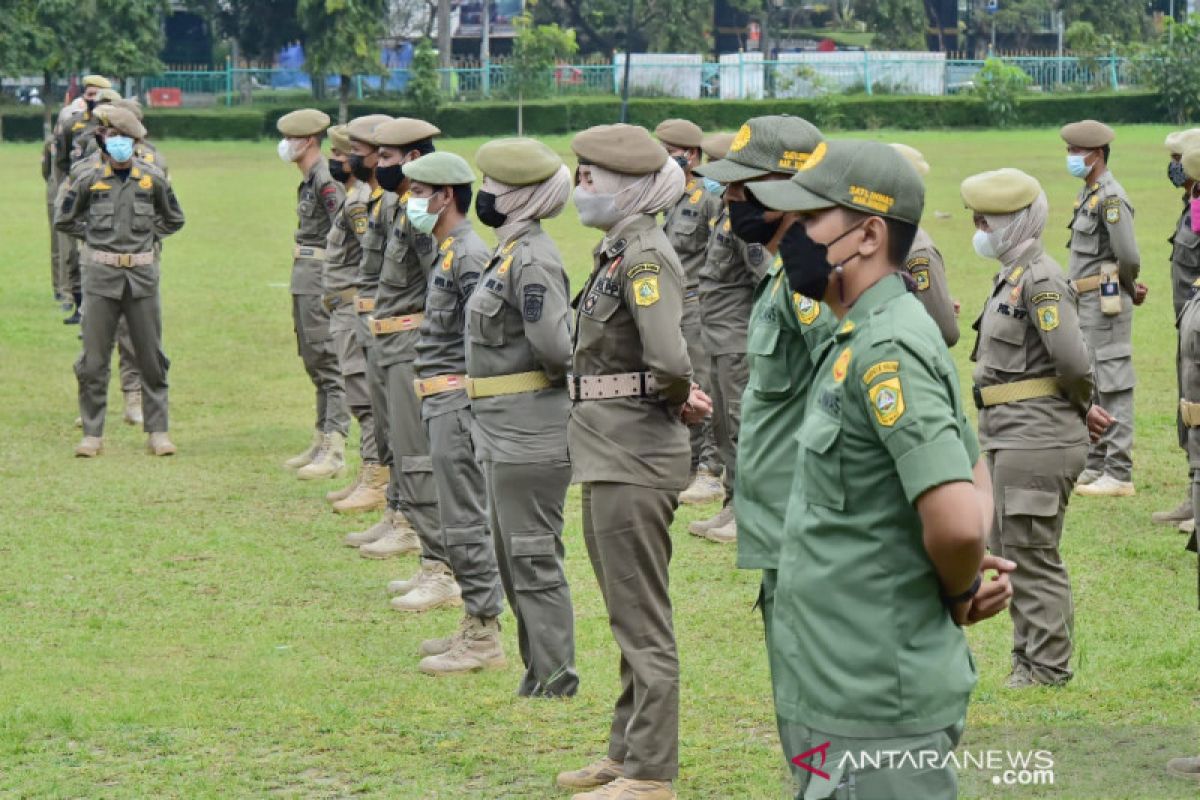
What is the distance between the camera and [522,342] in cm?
709

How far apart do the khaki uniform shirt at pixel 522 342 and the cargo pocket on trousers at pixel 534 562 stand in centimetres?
31

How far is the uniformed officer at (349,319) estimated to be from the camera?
11.1m

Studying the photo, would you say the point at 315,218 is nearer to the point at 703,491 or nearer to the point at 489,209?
the point at 703,491

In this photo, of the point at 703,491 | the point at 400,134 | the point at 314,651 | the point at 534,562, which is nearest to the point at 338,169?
the point at 400,134

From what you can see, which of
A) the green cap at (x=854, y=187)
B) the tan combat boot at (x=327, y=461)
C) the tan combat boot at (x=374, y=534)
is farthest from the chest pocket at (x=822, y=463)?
the tan combat boot at (x=327, y=461)

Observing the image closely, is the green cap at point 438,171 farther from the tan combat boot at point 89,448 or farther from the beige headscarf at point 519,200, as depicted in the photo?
the tan combat boot at point 89,448

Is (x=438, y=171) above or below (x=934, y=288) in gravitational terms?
above

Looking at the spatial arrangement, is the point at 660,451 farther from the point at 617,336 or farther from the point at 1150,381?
the point at 1150,381

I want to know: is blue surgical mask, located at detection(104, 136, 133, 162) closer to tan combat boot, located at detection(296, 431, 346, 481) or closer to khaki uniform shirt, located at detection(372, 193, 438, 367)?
tan combat boot, located at detection(296, 431, 346, 481)

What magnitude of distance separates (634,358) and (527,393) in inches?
40.2

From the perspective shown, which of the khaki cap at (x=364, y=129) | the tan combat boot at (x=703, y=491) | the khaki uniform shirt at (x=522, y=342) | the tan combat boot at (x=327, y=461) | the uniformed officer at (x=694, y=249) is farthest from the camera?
the tan combat boot at (x=327, y=461)

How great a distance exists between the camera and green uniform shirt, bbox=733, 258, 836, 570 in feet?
16.2

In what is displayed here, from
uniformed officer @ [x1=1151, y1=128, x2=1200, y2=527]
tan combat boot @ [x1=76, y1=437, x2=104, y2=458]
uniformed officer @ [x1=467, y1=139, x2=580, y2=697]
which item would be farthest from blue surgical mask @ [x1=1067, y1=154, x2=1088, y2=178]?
tan combat boot @ [x1=76, y1=437, x2=104, y2=458]

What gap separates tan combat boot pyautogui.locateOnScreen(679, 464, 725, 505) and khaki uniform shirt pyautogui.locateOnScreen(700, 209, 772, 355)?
3.56ft
